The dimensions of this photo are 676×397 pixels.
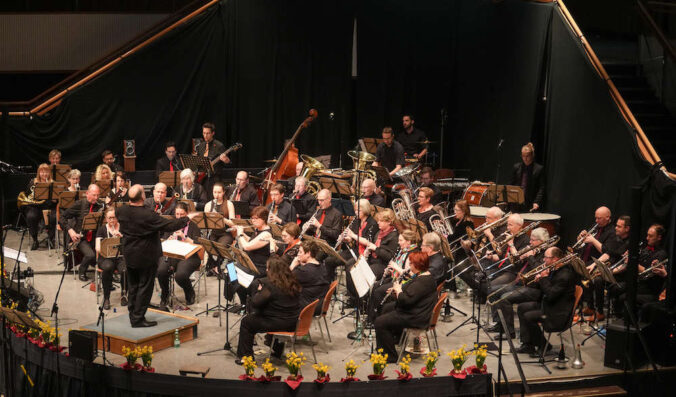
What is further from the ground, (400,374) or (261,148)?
(261,148)

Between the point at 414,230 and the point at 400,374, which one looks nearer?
the point at 400,374

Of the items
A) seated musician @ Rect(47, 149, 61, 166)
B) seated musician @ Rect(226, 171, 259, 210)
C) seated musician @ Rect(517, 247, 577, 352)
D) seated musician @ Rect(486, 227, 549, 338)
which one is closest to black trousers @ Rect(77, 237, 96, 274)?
seated musician @ Rect(226, 171, 259, 210)

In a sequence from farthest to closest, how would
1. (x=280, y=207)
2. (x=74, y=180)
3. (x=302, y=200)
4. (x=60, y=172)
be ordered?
(x=60, y=172), (x=74, y=180), (x=302, y=200), (x=280, y=207)

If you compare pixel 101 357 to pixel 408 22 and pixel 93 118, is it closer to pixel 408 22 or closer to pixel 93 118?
pixel 93 118

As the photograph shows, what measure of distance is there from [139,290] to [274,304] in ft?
6.13

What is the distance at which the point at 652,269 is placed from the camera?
948 centimetres

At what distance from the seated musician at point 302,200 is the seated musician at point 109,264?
2797mm

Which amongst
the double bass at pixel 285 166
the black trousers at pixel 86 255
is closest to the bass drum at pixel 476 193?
the double bass at pixel 285 166

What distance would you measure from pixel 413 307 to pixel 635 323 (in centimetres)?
234

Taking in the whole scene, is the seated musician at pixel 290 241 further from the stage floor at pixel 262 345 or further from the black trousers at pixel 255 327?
the black trousers at pixel 255 327

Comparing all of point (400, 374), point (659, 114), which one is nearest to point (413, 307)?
point (400, 374)

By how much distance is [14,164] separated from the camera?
15.1 meters

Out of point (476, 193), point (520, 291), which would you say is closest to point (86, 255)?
point (520, 291)

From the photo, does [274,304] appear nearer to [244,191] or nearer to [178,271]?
[178,271]
